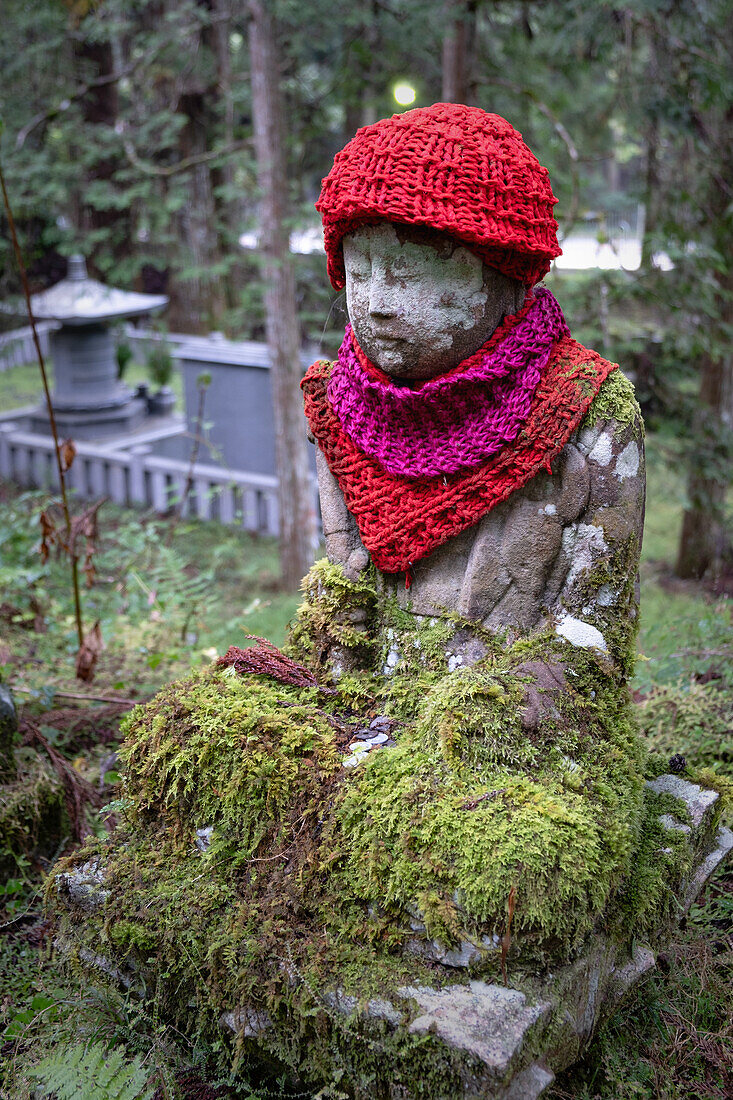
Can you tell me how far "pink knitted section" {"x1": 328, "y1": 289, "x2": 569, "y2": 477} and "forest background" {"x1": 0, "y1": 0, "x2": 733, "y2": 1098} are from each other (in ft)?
1.99

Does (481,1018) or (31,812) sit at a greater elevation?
(481,1018)

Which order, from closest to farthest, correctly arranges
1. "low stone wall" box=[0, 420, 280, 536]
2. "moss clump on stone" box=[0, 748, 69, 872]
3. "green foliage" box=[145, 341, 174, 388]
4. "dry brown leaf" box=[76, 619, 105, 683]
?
"moss clump on stone" box=[0, 748, 69, 872]
"dry brown leaf" box=[76, 619, 105, 683]
"low stone wall" box=[0, 420, 280, 536]
"green foliage" box=[145, 341, 174, 388]

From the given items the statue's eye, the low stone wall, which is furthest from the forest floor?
the statue's eye

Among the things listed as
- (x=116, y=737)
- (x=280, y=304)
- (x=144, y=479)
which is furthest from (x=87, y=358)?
(x=116, y=737)

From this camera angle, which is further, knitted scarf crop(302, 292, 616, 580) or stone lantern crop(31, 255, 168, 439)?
stone lantern crop(31, 255, 168, 439)

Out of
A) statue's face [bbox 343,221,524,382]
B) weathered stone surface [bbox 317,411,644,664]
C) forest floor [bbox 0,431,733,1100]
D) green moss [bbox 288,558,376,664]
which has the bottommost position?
forest floor [bbox 0,431,733,1100]

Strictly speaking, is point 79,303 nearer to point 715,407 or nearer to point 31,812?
point 715,407

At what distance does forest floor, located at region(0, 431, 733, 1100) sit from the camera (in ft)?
7.58

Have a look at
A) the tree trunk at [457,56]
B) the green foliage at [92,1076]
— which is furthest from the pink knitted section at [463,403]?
the tree trunk at [457,56]

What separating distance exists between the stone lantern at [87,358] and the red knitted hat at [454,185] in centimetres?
850

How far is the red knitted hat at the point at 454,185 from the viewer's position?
215 centimetres

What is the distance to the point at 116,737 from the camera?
13.8 feet

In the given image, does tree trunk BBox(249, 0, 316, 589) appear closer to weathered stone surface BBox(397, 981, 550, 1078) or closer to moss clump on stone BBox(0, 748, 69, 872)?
moss clump on stone BBox(0, 748, 69, 872)

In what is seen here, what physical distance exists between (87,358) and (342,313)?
8.29 meters
